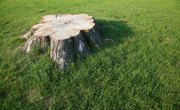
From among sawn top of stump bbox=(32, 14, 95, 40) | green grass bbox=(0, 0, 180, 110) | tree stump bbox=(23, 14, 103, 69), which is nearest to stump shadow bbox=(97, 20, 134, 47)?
green grass bbox=(0, 0, 180, 110)

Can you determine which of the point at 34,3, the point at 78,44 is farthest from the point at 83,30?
the point at 34,3

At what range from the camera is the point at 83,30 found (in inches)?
187

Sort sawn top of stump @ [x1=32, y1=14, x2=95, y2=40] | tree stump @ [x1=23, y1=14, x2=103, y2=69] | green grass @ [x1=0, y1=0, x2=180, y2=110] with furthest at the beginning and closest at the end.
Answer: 1. sawn top of stump @ [x1=32, y1=14, x2=95, y2=40]
2. tree stump @ [x1=23, y1=14, x2=103, y2=69]
3. green grass @ [x1=0, y1=0, x2=180, y2=110]

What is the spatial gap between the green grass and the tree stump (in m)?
0.19

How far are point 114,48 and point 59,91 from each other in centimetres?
189

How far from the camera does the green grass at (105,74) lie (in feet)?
12.0

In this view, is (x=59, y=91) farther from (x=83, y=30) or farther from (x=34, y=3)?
(x=34, y=3)

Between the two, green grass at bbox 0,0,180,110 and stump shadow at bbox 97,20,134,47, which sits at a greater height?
stump shadow at bbox 97,20,134,47

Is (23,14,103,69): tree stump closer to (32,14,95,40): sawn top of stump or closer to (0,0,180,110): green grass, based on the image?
(32,14,95,40): sawn top of stump

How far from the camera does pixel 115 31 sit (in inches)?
238

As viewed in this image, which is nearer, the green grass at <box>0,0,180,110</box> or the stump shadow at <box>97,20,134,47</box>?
the green grass at <box>0,0,180,110</box>

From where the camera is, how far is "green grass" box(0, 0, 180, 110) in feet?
12.0

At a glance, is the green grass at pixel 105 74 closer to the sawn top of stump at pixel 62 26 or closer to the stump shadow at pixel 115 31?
the stump shadow at pixel 115 31

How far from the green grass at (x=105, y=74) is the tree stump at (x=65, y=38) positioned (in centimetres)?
19
